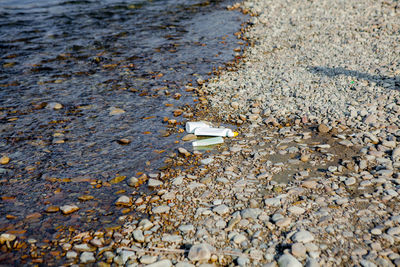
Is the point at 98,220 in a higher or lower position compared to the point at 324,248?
lower

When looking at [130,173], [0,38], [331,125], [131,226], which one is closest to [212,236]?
[131,226]

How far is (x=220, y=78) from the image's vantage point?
1052 centimetres

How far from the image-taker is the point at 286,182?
19.5ft

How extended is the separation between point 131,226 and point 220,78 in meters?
6.19

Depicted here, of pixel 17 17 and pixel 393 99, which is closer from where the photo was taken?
pixel 393 99

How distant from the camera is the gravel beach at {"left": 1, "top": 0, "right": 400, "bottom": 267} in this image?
4.61m

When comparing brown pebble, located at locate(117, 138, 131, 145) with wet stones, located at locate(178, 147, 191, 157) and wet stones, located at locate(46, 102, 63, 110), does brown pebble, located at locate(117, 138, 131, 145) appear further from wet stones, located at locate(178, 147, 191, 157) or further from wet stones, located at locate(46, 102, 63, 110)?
wet stones, located at locate(46, 102, 63, 110)

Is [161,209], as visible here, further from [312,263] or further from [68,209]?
[312,263]

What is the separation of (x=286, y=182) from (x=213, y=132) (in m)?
2.11

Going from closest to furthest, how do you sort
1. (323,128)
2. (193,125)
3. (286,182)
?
1. (286,182)
2. (323,128)
3. (193,125)

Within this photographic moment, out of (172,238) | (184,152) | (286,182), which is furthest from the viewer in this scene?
(184,152)

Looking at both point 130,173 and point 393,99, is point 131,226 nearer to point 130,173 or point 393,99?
point 130,173

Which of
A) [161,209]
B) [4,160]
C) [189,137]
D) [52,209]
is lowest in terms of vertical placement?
[4,160]

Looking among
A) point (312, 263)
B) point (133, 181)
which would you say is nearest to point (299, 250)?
point (312, 263)
